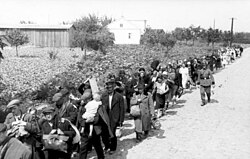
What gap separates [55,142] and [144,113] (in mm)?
3542

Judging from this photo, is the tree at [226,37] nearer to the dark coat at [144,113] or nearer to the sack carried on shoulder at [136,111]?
the dark coat at [144,113]

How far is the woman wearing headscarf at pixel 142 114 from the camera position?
8609 mm

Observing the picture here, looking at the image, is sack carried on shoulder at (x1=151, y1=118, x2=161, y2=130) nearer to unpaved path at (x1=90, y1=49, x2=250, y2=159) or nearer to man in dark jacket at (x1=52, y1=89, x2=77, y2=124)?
unpaved path at (x1=90, y1=49, x2=250, y2=159)

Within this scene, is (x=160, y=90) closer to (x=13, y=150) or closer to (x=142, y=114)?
(x=142, y=114)

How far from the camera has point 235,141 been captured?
346 inches

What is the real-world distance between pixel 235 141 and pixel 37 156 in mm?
5499

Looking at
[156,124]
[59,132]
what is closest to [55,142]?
[59,132]

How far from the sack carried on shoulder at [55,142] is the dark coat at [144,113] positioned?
320 cm

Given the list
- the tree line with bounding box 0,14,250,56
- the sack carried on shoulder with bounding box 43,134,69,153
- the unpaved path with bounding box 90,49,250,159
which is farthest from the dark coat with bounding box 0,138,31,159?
the tree line with bounding box 0,14,250,56

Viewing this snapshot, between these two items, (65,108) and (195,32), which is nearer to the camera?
(65,108)

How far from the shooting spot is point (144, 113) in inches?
345

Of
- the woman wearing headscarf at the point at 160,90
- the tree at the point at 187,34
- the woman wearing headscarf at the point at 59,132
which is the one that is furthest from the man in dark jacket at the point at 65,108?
the tree at the point at 187,34

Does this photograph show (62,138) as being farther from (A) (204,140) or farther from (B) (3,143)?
(A) (204,140)

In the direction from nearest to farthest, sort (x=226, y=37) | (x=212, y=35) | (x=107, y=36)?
(x=107, y=36) → (x=212, y=35) → (x=226, y=37)
